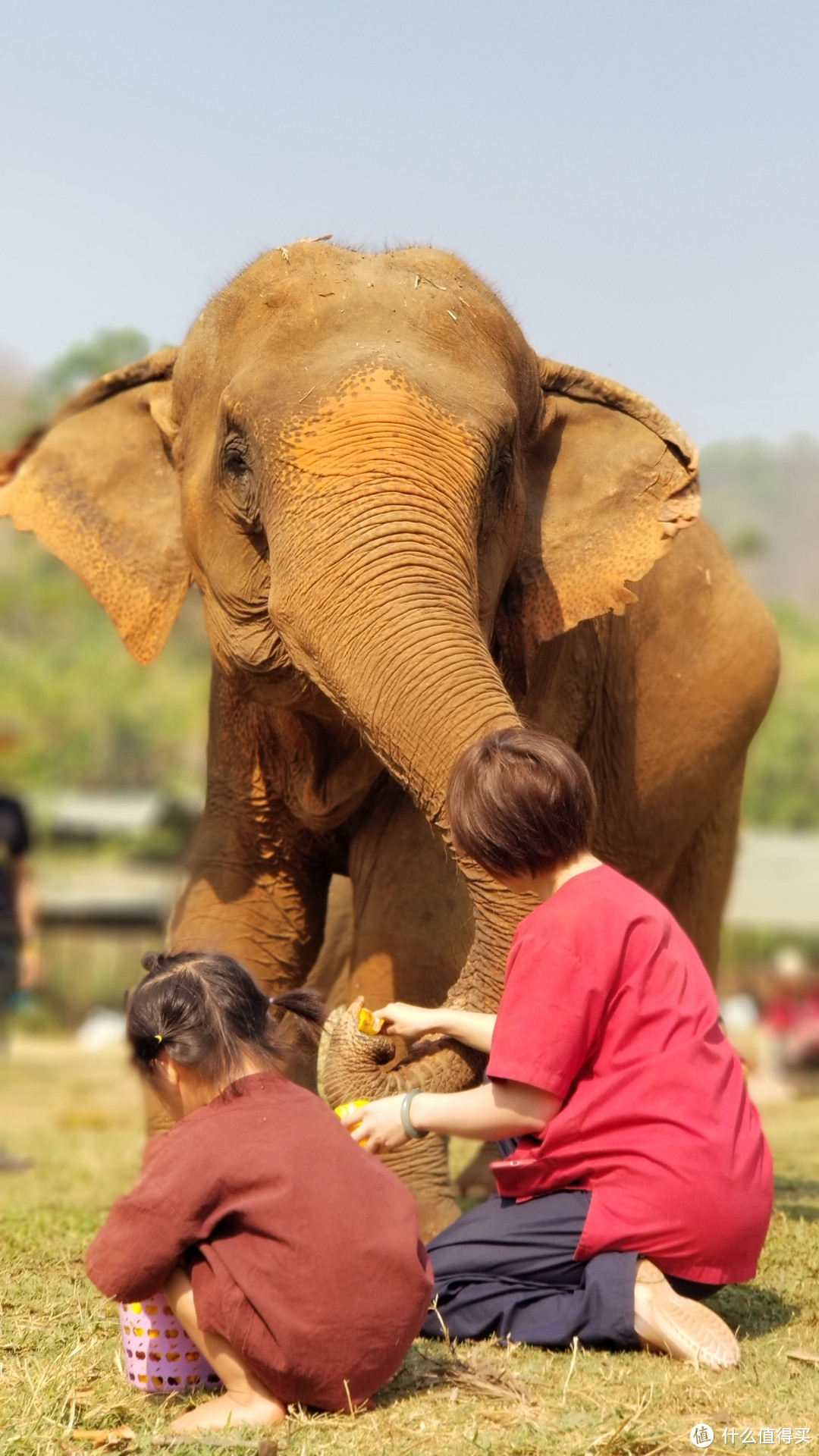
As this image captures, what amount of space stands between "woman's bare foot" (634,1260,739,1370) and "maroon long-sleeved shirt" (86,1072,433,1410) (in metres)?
0.54

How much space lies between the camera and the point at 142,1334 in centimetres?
361

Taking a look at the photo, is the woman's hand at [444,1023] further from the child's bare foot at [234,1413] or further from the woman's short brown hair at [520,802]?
the child's bare foot at [234,1413]

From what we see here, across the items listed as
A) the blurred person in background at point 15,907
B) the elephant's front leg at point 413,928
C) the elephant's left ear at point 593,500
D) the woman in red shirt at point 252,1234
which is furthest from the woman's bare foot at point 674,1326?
the blurred person in background at point 15,907

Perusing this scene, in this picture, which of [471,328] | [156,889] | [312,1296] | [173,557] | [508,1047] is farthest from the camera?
[156,889]

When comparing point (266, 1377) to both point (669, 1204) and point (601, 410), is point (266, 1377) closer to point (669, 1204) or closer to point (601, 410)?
point (669, 1204)

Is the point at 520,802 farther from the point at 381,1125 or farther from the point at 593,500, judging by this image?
the point at 593,500

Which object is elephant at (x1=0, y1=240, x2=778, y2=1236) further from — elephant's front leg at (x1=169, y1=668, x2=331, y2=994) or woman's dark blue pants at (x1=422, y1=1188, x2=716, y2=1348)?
woman's dark blue pants at (x1=422, y1=1188, x2=716, y2=1348)

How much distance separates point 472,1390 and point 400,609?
1694mm

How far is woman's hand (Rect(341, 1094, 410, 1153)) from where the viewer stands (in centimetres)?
373

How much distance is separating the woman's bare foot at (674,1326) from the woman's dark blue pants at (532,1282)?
3 centimetres

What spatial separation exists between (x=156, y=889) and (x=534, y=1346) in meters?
29.2

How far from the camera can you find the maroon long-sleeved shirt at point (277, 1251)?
340 centimetres

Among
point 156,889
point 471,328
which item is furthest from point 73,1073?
point 471,328

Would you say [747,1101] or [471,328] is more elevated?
[471,328]
